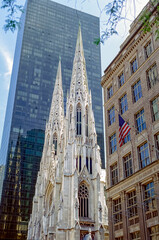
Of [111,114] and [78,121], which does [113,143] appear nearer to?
[111,114]

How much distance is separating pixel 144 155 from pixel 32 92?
88986mm

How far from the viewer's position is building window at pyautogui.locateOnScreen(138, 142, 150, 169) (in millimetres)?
22528

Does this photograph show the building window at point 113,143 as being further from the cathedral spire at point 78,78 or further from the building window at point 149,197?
the cathedral spire at point 78,78

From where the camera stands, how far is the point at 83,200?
5438 cm

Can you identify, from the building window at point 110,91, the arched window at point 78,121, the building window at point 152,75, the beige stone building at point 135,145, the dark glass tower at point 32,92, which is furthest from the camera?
the dark glass tower at point 32,92

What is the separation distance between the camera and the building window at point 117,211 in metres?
24.8

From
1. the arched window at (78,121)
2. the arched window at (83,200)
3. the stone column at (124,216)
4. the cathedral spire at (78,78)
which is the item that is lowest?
the stone column at (124,216)

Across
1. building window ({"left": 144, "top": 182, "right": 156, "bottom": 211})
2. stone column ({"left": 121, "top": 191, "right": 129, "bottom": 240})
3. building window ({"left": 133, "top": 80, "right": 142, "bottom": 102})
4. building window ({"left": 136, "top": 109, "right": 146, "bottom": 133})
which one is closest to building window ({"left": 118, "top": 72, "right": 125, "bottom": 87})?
building window ({"left": 133, "top": 80, "right": 142, "bottom": 102})

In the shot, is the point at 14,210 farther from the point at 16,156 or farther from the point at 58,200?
the point at 58,200

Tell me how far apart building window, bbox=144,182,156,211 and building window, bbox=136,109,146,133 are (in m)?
4.93

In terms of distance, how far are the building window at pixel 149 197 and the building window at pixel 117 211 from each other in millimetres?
3925

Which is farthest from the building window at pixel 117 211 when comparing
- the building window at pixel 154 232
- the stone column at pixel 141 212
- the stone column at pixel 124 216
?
the building window at pixel 154 232

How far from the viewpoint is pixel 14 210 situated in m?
85.4

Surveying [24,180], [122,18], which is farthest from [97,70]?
[122,18]
